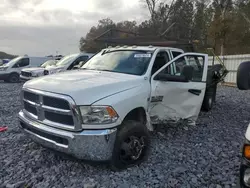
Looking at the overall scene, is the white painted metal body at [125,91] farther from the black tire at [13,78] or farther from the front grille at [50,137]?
the black tire at [13,78]

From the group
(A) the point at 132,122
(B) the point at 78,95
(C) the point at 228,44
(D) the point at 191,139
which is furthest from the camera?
(C) the point at 228,44

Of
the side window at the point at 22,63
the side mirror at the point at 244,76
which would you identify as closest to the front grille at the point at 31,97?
the side mirror at the point at 244,76

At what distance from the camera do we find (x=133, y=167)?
3555 millimetres

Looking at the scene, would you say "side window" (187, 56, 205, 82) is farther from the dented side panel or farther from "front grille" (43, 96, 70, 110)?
"front grille" (43, 96, 70, 110)

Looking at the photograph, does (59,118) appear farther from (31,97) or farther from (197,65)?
(197,65)

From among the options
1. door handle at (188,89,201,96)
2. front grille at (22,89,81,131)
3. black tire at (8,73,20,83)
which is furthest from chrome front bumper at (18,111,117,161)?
black tire at (8,73,20,83)

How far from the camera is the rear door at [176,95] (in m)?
4.21

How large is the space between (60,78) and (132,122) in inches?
52.0

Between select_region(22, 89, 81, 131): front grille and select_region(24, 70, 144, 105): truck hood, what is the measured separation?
87mm

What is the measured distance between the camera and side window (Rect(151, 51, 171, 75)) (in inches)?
177

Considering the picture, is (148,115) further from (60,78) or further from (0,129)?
(0,129)

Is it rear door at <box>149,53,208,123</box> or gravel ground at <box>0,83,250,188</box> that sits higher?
rear door at <box>149,53,208,123</box>

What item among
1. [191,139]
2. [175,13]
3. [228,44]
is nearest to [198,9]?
[175,13]

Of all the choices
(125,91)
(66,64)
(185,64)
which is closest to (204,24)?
(66,64)
